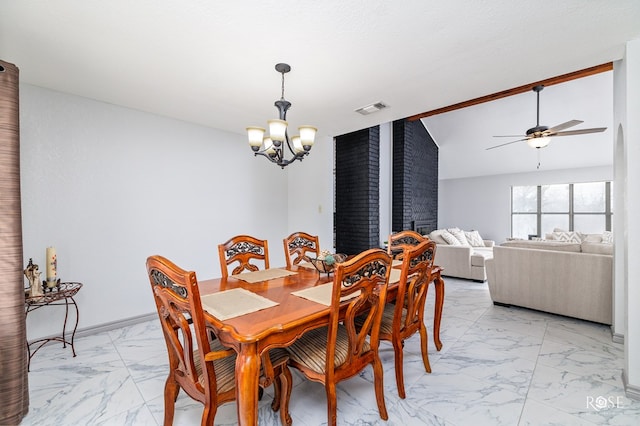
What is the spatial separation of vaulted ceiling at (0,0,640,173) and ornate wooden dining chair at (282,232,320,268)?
4.40ft

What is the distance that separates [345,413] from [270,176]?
3200 millimetres

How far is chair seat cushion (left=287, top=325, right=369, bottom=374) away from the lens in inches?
58.0

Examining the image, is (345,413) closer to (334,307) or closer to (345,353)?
(345,353)

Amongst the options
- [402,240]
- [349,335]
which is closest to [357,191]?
[402,240]

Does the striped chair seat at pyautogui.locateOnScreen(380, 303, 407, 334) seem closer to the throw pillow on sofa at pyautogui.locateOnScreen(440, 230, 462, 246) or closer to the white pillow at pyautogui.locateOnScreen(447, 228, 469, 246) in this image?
the throw pillow on sofa at pyautogui.locateOnScreen(440, 230, 462, 246)

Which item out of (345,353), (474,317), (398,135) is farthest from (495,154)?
(345,353)

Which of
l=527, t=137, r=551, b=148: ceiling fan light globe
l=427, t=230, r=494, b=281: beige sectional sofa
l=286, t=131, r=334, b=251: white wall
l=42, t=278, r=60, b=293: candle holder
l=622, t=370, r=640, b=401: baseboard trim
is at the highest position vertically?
l=527, t=137, r=551, b=148: ceiling fan light globe

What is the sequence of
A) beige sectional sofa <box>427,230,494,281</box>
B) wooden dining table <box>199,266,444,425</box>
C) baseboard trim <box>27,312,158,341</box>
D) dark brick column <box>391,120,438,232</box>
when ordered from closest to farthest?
wooden dining table <box>199,266,444,425</box> → baseboard trim <box>27,312,158,341</box> → beige sectional sofa <box>427,230,494,281</box> → dark brick column <box>391,120,438,232</box>

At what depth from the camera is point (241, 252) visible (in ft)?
7.96

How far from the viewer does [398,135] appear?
5547 millimetres

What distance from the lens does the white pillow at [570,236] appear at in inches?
208

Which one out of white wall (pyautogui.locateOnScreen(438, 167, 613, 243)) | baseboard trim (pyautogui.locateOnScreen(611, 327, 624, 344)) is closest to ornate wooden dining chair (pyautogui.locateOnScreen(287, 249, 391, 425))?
baseboard trim (pyautogui.locateOnScreen(611, 327, 624, 344))

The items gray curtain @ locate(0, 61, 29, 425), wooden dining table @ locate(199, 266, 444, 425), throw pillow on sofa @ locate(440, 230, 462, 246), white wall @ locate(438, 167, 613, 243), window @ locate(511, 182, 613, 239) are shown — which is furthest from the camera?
white wall @ locate(438, 167, 613, 243)

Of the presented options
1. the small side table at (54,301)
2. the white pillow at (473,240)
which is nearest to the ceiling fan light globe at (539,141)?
the white pillow at (473,240)
